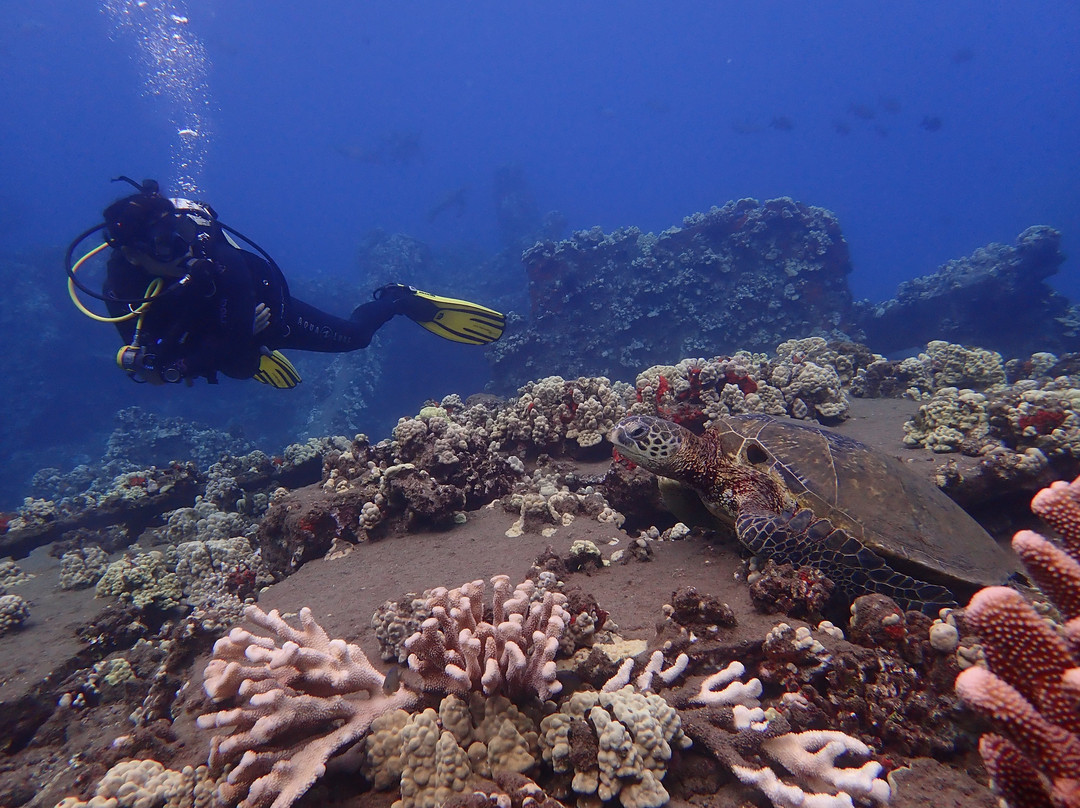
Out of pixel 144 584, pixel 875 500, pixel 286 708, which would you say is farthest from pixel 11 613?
pixel 875 500

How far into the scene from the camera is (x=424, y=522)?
5.02m

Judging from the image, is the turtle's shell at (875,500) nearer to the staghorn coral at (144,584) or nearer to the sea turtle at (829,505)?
the sea turtle at (829,505)

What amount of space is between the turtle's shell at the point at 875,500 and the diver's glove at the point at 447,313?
16.5 ft

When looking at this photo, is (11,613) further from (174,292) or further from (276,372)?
(174,292)

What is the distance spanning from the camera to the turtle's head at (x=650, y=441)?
156 inches

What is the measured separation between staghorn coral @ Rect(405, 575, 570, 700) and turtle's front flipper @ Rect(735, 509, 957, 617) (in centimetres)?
171

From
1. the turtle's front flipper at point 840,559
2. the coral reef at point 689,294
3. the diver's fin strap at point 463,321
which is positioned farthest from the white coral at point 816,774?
the coral reef at point 689,294

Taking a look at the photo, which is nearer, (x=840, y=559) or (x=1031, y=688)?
(x=1031, y=688)

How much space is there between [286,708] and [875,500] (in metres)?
4.23

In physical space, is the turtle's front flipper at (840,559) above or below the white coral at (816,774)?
above

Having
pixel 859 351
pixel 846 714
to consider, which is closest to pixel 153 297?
pixel 846 714

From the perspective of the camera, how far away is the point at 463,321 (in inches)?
326

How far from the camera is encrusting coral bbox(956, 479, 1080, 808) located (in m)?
1.25

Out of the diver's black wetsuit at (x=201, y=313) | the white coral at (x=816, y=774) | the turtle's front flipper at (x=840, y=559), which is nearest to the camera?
the white coral at (x=816, y=774)
